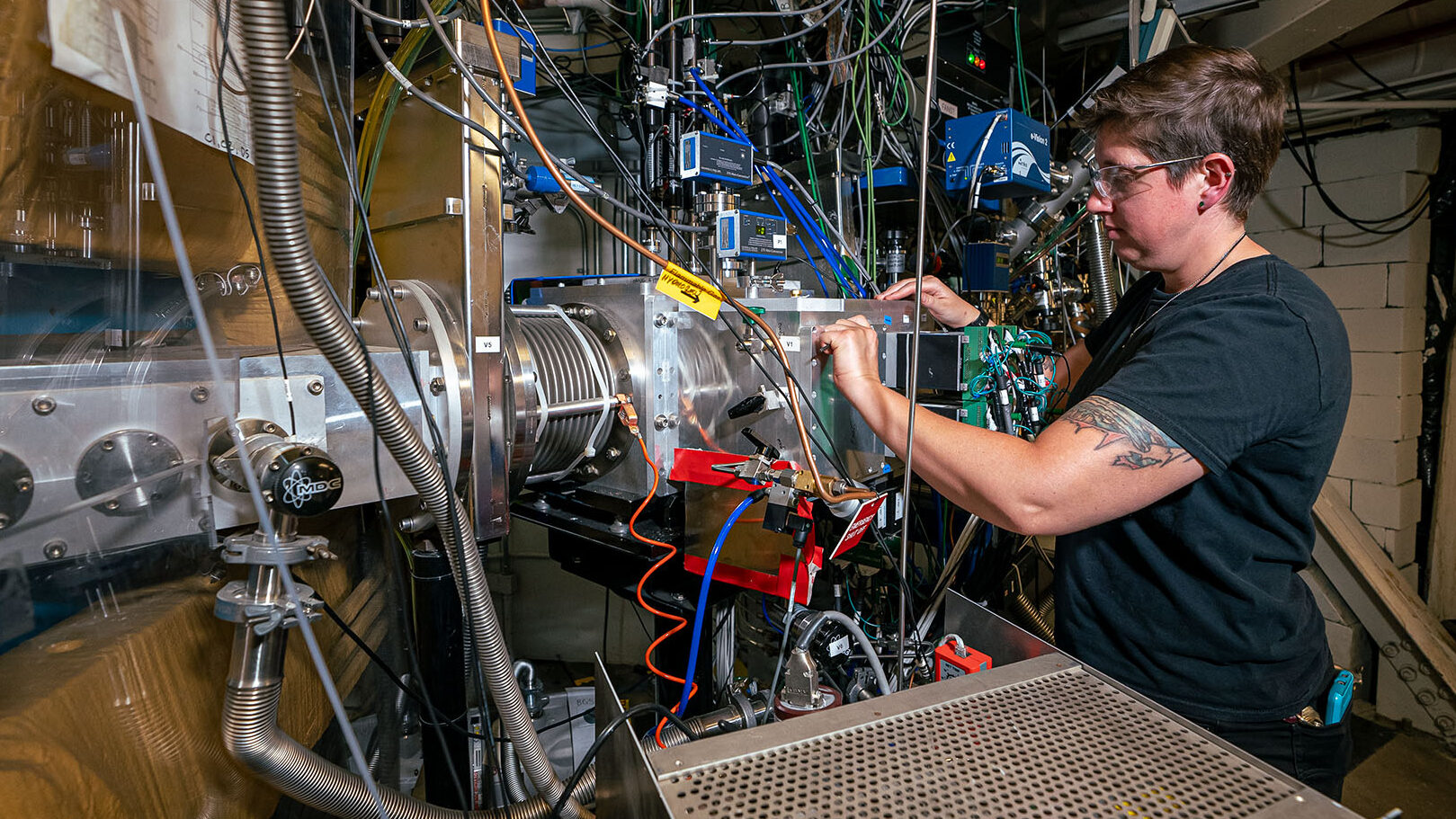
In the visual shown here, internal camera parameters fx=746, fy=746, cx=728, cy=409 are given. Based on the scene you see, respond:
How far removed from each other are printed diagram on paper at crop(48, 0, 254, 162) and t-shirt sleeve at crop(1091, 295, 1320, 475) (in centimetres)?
103

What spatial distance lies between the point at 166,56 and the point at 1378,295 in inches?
157

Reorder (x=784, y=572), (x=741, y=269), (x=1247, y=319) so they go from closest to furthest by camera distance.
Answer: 1. (x=1247, y=319)
2. (x=784, y=572)
3. (x=741, y=269)

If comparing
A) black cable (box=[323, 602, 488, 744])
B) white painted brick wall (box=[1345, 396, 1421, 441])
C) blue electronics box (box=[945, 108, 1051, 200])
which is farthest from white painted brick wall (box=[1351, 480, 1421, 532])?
black cable (box=[323, 602, 488, 744])

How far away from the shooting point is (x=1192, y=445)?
95 centimetres

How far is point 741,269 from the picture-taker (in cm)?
173

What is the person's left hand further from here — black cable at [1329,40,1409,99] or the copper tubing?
black cable at [1329,40,1409,99]

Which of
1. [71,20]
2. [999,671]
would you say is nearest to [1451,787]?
[999,671]

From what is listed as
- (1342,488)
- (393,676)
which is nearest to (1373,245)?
(1342,488)

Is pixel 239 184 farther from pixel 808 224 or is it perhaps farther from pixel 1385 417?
pixel 1385 417

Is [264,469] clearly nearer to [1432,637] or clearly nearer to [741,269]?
[741,269]

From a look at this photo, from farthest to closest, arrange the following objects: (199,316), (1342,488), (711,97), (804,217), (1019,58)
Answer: (1342,488) → (1019,58) → (804,217) → (711,97) → (199,316)

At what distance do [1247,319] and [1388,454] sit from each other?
2.92 meters

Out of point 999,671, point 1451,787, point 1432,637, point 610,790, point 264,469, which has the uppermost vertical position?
point 264,469

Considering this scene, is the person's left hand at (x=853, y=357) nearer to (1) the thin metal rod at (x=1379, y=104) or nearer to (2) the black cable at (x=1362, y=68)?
(1) the thin metal rod at (x=1379, y=104)
